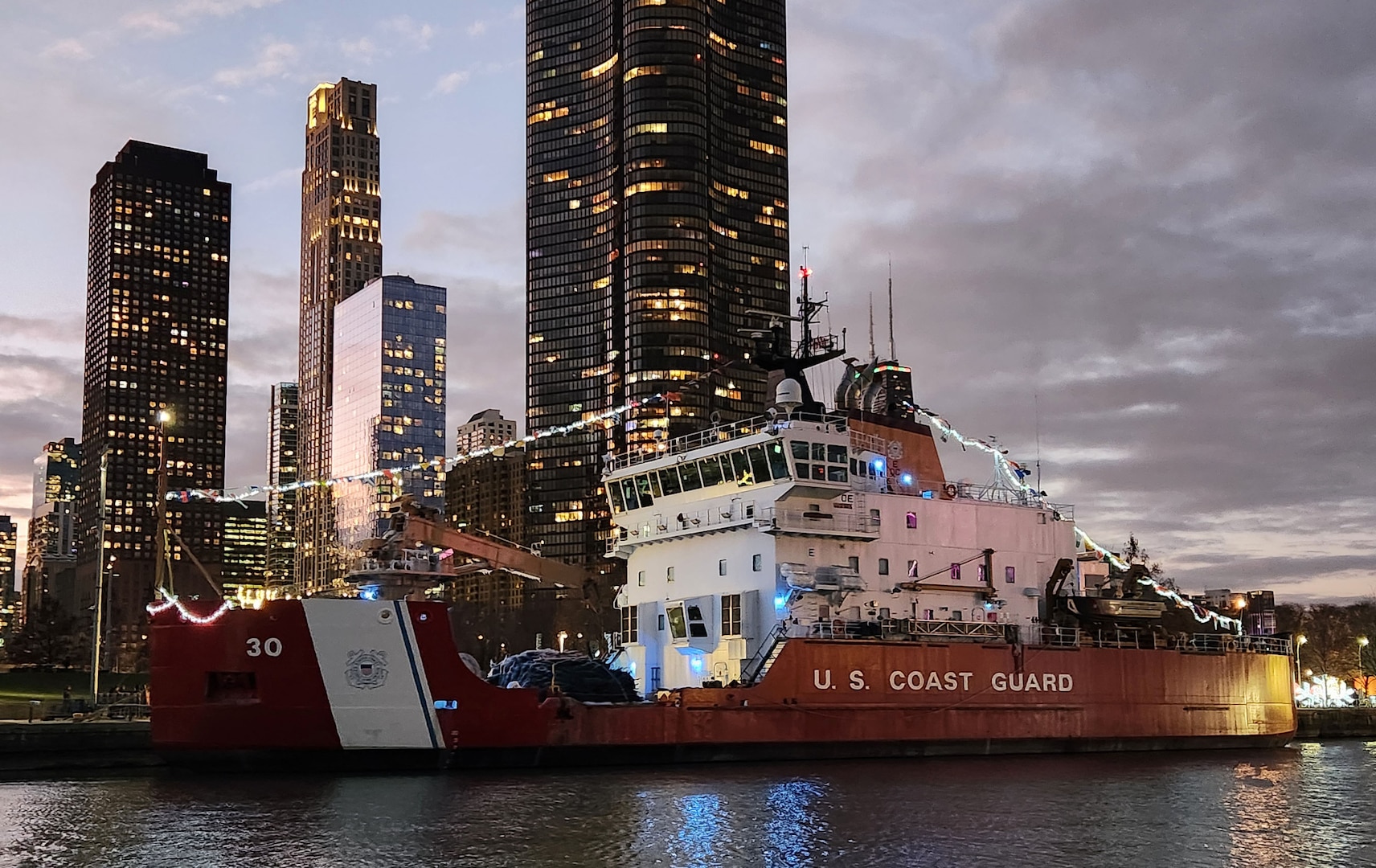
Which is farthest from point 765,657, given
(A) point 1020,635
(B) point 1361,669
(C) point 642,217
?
(C) point 642,217

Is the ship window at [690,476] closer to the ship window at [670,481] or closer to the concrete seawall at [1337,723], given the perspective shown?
the ship window at [670,481]

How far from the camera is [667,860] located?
55.8 ft

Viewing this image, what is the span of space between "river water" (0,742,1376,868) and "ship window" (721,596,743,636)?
315 centimetres

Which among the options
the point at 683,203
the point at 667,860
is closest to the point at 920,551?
the point at 667,860

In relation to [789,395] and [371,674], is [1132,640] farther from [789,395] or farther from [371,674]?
[371,674]

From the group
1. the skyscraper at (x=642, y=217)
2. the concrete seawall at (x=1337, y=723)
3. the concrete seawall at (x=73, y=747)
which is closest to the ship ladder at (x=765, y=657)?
the concrete seawall at (x=73, y=747)

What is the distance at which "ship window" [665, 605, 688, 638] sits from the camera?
98.9ft

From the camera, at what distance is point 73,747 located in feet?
97.6

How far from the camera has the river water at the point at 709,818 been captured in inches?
689

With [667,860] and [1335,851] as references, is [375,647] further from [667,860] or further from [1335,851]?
[1335,851]

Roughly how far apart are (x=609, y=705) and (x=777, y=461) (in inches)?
255

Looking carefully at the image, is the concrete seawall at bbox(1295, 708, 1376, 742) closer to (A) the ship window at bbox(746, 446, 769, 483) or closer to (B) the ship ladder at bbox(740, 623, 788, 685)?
(B) the ship ladder at bbox(740, 623, 788, 685)

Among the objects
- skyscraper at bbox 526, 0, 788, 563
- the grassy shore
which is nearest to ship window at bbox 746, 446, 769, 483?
the grassy shore

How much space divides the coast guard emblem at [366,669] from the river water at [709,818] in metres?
1.67
